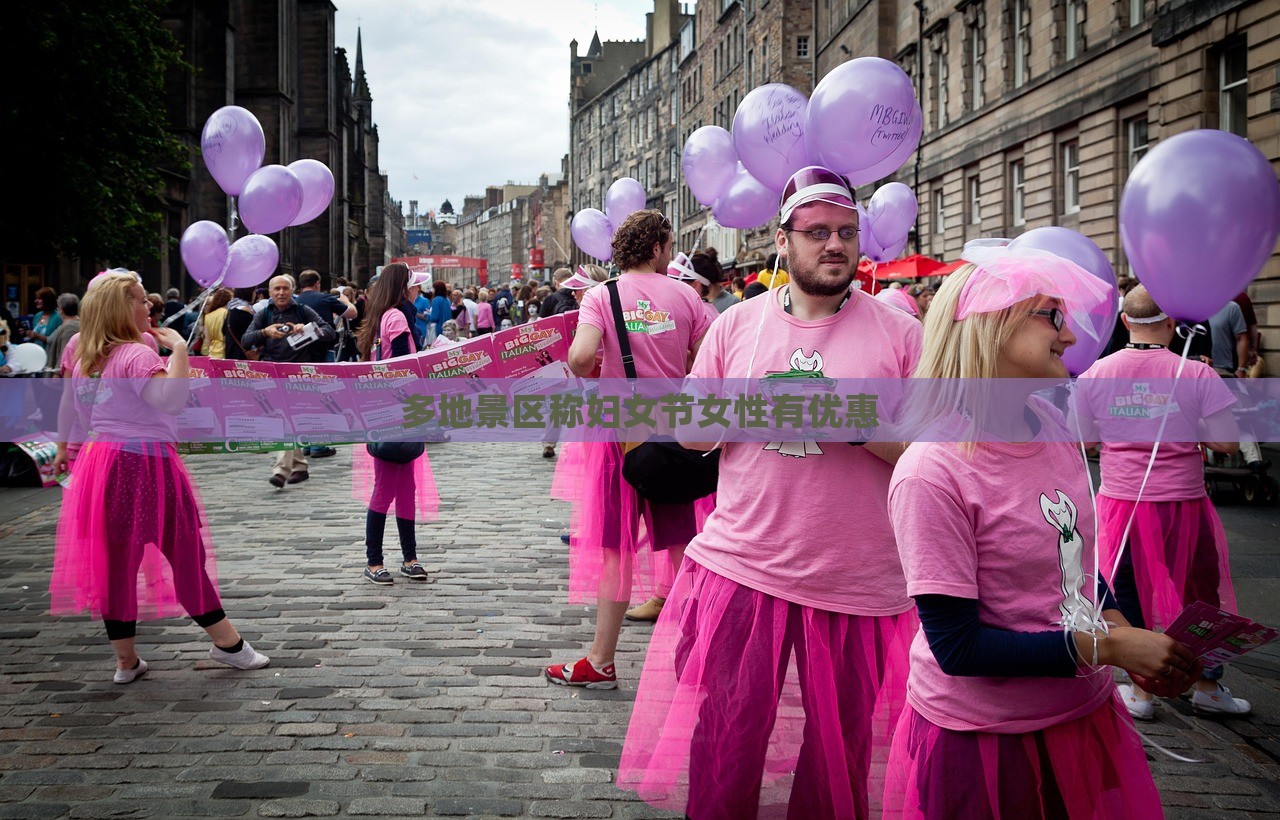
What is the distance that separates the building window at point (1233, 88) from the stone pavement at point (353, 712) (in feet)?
50.8

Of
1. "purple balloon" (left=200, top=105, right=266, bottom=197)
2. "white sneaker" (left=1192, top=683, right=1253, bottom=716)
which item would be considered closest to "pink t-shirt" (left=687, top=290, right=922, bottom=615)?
"white sneaker" (left=1192, top=683, right=1253, bottom=716)

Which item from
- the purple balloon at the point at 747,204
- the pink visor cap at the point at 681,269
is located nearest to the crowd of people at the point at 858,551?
the pink visor cap at the point at 681,269

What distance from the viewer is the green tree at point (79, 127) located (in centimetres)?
1998

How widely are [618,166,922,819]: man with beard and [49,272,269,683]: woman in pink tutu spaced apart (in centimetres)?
298

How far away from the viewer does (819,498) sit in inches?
119

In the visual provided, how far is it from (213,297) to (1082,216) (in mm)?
18406

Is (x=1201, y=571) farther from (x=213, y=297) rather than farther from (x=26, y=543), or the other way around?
(x=213, y=297)

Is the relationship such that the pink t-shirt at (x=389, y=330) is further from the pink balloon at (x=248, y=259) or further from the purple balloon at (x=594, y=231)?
the purple balloon at (x=594, y=231)

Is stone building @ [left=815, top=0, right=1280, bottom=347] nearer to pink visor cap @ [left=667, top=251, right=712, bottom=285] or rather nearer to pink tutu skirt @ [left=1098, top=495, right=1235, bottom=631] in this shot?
pink visor cap @ [left=667, top=251, right=712, bottom=285]

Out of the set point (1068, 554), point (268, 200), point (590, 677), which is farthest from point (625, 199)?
point (1068, 554)

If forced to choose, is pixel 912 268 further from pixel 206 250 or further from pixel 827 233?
pixel 827 233

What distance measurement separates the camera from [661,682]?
10.7 ft

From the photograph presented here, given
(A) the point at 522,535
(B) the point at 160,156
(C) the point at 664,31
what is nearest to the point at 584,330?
(A) the point at 522,535

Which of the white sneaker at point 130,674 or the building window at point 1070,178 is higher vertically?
the building window at point 1070,178
